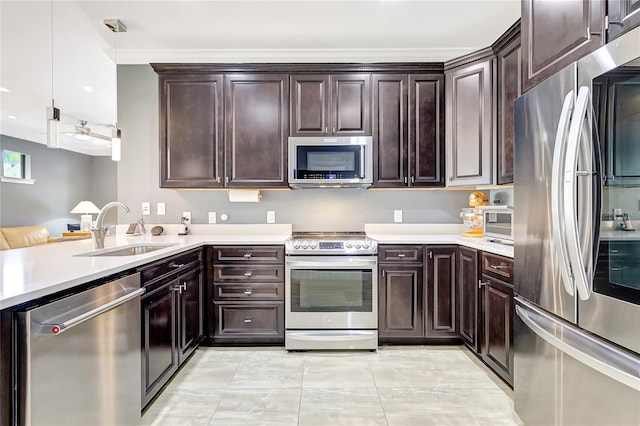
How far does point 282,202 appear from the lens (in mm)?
3422

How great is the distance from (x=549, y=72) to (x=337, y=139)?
1.73 m

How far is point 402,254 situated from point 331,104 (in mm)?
1488

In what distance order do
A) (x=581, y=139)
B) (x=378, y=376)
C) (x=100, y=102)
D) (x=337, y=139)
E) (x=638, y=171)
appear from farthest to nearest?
(x=100, y=102)
(x=337, y=139)
(x=378, y=376)
(x=581, y=139)
(x=638, y=171)

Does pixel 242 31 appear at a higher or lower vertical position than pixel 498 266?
higher

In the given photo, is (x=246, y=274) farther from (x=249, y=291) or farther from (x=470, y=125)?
(x=470, y=125)

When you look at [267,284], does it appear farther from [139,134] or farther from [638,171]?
[638,171]

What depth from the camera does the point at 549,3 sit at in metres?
1.48

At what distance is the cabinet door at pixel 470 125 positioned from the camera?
269cm

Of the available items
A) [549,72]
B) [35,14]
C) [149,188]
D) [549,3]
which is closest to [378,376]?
[549,72]

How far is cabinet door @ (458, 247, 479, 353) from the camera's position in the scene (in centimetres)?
252

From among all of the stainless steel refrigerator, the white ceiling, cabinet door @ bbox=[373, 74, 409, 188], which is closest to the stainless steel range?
cabinet door @ bbox=[373, 74, 409, 188]

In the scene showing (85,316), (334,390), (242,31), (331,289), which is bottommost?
(334,390)

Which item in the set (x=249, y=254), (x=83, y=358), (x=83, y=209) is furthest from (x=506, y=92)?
(x=83, y=209)

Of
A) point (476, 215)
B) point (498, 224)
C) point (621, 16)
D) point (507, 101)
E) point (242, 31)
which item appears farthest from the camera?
point (476, 215)
